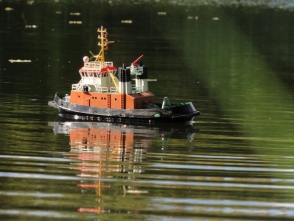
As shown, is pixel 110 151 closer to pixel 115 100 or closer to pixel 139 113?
pixel 139 113

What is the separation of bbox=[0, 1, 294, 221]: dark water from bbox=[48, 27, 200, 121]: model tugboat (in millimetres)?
740

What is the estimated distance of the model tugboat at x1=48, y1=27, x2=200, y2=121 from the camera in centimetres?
4600

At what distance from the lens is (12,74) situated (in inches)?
2584

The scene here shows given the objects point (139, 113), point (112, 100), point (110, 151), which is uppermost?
point (112, 100)

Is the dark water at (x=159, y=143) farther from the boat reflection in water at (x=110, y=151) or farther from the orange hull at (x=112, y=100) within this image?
the orange hull at (x=112, y=100)

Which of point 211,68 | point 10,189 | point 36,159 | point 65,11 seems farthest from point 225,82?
point 65,11

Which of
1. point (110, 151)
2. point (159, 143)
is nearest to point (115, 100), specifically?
point (159, 143)

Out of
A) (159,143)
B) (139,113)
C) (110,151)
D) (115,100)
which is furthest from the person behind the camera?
(115,100)

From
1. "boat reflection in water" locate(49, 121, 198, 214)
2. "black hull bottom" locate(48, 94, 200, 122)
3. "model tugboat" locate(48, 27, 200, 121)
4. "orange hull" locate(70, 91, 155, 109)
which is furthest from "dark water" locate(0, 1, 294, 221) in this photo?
"orange hull" locate(70, 91, 155, 109)

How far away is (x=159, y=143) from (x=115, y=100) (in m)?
7.27

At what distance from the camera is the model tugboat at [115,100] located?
4600cm

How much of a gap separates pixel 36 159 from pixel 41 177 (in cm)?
360

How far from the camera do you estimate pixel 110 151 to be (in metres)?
37.8

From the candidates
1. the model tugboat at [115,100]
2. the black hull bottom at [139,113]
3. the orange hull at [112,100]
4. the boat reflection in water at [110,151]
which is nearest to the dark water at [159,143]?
the boat reflection in water at [110,151]
